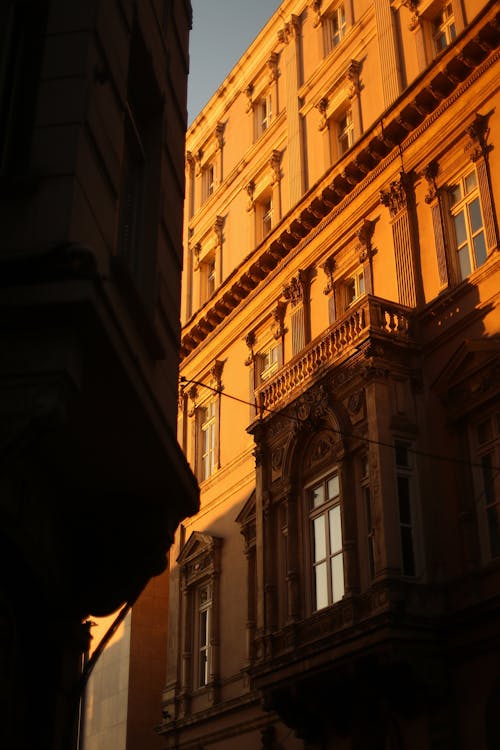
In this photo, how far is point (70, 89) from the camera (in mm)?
7875

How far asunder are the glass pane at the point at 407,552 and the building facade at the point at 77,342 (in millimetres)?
10021

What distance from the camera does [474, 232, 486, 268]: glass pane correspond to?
67.9 ft

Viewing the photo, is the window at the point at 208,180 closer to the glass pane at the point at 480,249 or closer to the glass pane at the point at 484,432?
the glass pane at the point at 480,249

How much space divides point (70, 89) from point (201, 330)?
23390 millimetres

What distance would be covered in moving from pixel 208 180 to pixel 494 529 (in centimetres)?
2092

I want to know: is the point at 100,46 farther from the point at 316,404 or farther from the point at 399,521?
the point at 316,404

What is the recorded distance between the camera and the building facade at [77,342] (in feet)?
22.6

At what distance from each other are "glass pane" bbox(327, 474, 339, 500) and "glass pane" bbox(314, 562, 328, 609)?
144cm

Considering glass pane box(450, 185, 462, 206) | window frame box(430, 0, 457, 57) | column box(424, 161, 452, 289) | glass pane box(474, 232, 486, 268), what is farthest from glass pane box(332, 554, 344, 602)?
window frame box(430, 0, 457, 57)

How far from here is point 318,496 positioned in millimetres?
21875

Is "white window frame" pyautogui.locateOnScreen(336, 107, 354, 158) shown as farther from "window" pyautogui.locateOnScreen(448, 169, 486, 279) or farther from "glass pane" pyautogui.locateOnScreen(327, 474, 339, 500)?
"glass pane" pyautogui.locateOnScreen(327, 474, 339, 500)

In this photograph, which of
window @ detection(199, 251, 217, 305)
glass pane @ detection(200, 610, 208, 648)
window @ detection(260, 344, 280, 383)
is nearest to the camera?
glass pane @ detection(200, 610, 208, 648)

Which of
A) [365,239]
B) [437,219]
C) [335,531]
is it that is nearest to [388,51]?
[365,239]

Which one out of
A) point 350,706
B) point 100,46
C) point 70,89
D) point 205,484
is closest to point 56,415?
→ point 70,89
